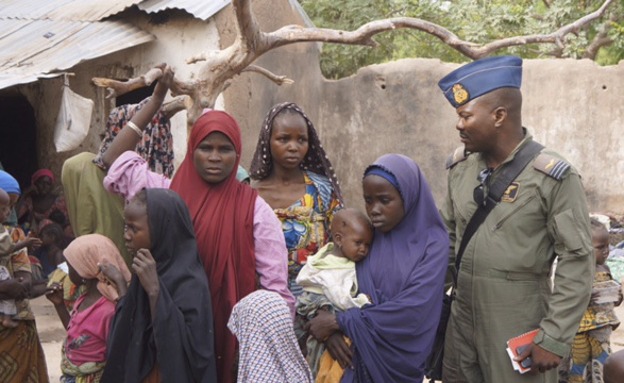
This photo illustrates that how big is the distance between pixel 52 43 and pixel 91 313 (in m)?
6.12

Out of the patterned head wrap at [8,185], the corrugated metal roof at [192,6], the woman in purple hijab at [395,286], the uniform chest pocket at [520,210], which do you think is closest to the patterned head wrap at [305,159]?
the woman in purple hijab at [395,286]

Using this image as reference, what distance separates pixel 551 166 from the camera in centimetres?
314

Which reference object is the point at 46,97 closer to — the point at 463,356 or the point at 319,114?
the point at 319,114

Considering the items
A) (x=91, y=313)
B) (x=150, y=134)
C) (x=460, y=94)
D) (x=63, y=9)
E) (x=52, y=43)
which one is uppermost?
(x=63, y=9)

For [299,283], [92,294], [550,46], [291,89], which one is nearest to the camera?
[299,283]

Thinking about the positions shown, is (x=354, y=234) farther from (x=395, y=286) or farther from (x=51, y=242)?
(x=51, y=242)

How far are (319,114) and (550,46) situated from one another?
19.1 feet

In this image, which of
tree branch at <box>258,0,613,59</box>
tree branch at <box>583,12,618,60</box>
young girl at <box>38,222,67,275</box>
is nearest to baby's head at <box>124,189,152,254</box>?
tree branch at <box>258,0,613,59</box>

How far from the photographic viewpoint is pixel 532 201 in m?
3.17

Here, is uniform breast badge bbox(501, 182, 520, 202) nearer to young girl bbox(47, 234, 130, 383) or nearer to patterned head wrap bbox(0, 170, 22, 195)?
young girl bbox(47, 234, 130, 383)

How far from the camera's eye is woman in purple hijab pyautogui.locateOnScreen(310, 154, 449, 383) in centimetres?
322

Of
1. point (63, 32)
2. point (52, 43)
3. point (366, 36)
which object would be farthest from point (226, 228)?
point (63, 32)

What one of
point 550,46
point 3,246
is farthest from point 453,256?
point 550,46

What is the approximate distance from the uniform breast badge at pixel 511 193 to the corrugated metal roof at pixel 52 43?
5668 mm
